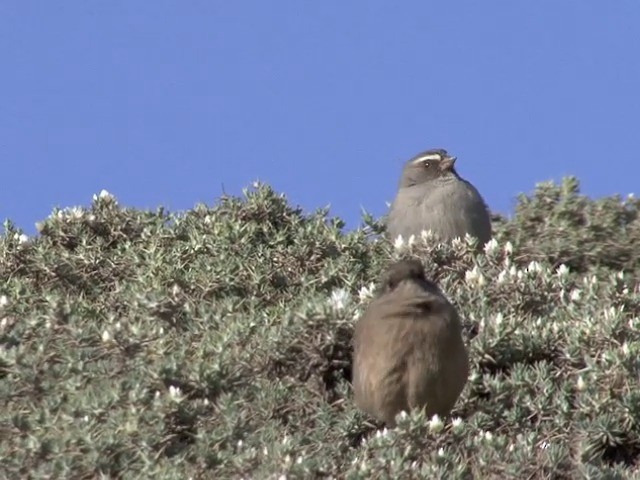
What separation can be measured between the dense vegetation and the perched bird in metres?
0.20

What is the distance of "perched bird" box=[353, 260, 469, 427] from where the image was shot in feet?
26.7

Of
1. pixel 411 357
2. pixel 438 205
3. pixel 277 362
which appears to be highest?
pixel 438 205

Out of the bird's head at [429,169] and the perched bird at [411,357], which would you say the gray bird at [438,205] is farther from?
the perched bird at [411,357]

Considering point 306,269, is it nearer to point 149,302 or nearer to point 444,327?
point 149,302

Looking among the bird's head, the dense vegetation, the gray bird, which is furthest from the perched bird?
the bird's head

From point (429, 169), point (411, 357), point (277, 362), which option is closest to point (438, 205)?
point (429, 169)

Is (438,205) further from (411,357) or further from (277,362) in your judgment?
(411,357)

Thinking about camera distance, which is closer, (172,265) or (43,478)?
(43,478)

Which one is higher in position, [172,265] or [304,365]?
[172,265]

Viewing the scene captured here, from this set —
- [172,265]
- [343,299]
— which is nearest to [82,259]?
[172,265]

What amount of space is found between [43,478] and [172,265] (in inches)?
135

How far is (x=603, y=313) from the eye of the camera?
9.27 meters

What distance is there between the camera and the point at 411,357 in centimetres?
818

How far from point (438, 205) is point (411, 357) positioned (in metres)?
5.21
